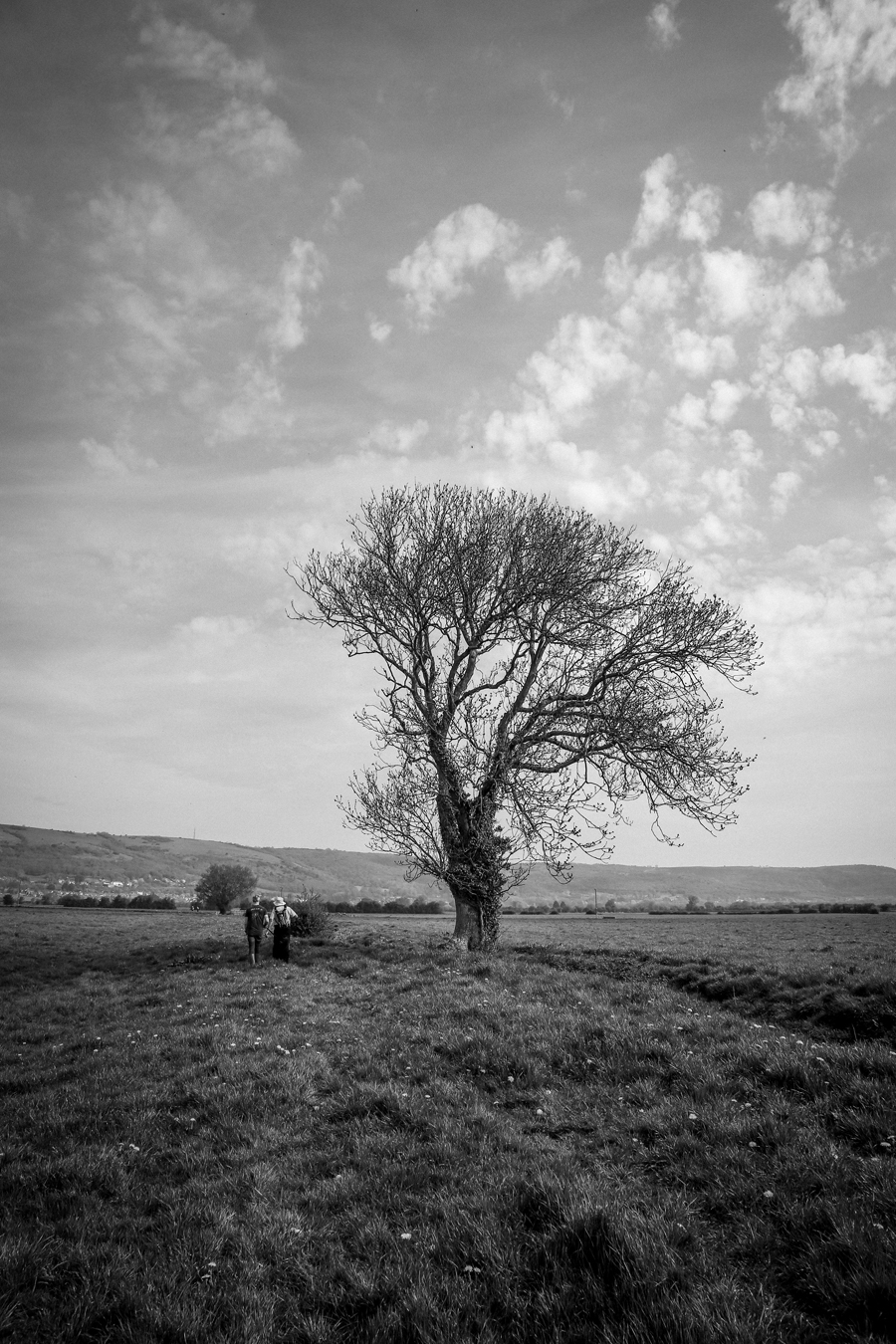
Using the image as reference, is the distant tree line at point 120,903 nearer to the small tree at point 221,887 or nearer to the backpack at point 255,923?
the small tree at point 221,887

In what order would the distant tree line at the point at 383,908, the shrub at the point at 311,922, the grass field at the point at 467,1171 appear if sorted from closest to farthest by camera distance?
1. the grass field at the point at 467,1171
2. the shrub at the point at 311,922
3. the distant tree line at the point at 383,908

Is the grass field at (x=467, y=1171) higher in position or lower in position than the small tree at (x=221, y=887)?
higher

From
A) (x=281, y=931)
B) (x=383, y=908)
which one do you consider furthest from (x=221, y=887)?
(x=281, y=931)

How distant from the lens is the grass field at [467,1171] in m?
4.68

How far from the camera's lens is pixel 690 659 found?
23.2m

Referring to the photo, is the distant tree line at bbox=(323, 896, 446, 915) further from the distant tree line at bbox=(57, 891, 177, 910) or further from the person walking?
the person walking

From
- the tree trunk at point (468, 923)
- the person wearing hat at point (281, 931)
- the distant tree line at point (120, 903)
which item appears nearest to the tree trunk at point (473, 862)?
the tree trunk at point (468, 923)

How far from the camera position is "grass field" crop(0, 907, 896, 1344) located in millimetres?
4680

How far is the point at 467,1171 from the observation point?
6801 millimetres

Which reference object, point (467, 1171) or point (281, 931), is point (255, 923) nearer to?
point (281, 931)

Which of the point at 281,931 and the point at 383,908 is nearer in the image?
the point at 281,931

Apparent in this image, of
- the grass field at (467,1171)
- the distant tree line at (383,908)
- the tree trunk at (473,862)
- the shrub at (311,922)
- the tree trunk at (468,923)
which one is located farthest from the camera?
the distant tree line at (383,908)

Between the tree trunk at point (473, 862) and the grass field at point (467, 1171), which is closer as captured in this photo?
the grass field at point (467, 1171)

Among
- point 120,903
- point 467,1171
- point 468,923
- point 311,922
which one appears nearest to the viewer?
point 467,1171
